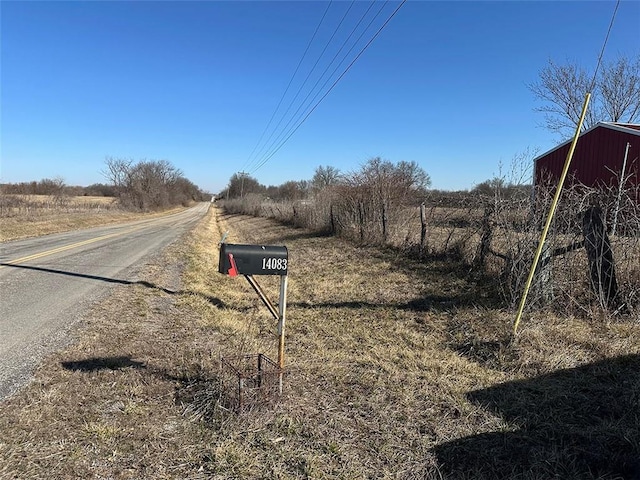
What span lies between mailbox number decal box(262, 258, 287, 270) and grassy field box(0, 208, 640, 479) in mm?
1118

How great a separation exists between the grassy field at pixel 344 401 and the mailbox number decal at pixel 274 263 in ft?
3.67

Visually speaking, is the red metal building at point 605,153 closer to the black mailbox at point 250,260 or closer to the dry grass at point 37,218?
the black mailbox at point 250,260

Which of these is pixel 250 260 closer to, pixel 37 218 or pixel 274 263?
pixel 274 263

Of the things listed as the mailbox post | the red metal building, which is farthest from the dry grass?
the red metal building

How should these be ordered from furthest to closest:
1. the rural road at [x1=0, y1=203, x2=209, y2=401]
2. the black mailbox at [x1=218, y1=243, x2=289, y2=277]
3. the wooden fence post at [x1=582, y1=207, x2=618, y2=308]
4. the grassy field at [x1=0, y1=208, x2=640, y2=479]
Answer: the wooden fence post at [x1=582, y1=207, x2=618, y2=308], the rural road at [x1=0, y1=203, x2=209, y2=401], the black mailbox at [x1=218, y1=243, x2=289, y2=277], the grassy field at [x1=0, y1=208, x2=640, y2=479]

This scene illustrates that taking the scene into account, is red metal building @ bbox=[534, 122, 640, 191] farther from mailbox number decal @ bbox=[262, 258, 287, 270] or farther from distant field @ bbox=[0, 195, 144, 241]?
distant field @ bbox=[0, 195, 144, 241]

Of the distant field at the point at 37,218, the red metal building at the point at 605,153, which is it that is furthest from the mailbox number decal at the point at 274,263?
the distant field at the point at 37,218

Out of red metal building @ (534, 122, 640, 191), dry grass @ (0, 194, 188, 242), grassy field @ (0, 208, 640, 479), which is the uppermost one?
red metal building @ (534, 122, 640, 191)

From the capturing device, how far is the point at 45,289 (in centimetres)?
789

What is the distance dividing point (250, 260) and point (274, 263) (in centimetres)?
21

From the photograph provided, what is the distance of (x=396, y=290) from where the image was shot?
8.34 m

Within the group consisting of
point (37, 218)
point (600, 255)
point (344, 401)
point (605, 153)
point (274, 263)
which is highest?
point (605, 153)

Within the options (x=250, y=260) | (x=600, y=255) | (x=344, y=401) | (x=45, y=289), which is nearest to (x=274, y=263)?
(x=250, y=260)

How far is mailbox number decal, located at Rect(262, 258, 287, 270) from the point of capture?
3.45 metres
